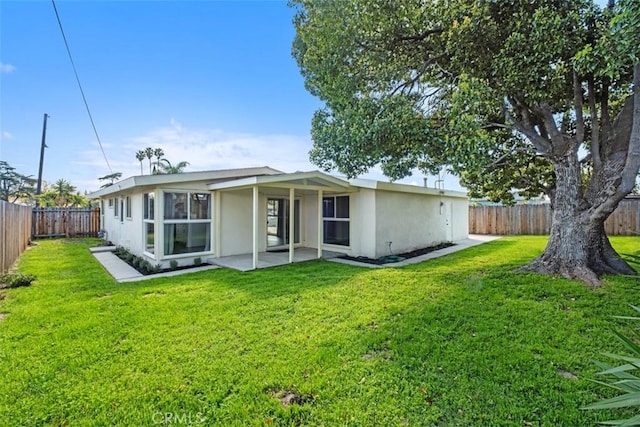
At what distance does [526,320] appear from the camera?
15.8ft

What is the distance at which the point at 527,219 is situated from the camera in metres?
18.5

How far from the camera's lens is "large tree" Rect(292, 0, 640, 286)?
588 centimetres

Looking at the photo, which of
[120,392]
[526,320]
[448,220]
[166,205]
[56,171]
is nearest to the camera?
[120,392]

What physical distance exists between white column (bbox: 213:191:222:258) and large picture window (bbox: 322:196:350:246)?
13.8ft

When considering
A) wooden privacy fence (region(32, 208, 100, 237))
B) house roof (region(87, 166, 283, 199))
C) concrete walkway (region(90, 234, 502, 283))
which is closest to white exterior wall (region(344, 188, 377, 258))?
concrete walkway (region(90, 234, 502, 283))

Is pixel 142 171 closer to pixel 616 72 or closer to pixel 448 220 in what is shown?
pixel 448 220

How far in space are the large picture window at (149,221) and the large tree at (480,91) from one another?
534 cm

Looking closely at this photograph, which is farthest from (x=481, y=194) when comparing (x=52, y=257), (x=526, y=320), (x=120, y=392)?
(x=52, y=257)

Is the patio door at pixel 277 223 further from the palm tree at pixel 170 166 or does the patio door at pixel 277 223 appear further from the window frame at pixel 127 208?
the palm tree at pixel 170 166

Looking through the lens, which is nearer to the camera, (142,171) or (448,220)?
(448,220)

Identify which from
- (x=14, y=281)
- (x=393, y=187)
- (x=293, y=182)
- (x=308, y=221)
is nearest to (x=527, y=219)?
(x=393, y=187)

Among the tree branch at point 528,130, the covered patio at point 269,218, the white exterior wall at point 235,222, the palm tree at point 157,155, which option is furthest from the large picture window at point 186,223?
the palm tree at point 157,155

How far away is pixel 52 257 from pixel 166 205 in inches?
213

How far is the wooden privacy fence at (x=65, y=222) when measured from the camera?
53.8ft
